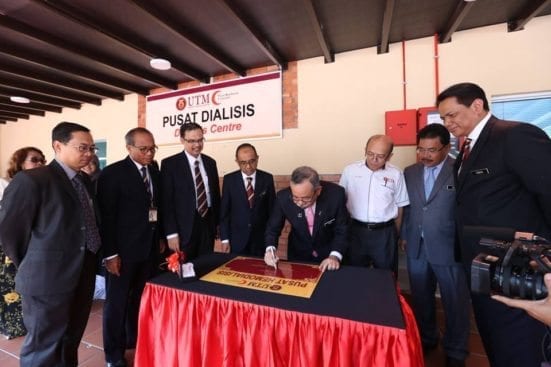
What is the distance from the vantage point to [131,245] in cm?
172

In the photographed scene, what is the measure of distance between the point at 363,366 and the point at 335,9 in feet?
8.29

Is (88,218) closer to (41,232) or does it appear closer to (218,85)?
(41,232)

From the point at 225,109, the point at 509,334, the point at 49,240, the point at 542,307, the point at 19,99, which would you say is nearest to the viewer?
the point at 542,307

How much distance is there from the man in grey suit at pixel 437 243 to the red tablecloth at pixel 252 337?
826 millimetres

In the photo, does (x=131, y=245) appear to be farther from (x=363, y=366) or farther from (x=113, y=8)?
(x=113, y=8)

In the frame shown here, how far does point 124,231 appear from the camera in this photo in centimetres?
171

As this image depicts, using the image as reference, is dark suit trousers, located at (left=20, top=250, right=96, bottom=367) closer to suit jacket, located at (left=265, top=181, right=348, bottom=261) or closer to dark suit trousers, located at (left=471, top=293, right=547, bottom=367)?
suit jacket, located at (left=265, top=181, right=348, bottom=261)

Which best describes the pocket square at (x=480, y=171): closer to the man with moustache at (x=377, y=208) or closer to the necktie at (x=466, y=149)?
the necktie at (x=466, y=149)

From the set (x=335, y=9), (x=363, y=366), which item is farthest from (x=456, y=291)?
(x=335, y=9)

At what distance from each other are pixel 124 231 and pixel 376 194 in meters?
1.71

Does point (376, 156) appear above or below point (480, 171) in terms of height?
above

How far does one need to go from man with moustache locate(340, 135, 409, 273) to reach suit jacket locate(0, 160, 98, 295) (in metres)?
1.69

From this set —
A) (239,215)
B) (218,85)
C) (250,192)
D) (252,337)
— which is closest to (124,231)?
(239,215)

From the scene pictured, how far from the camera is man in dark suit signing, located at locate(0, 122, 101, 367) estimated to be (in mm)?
1282
